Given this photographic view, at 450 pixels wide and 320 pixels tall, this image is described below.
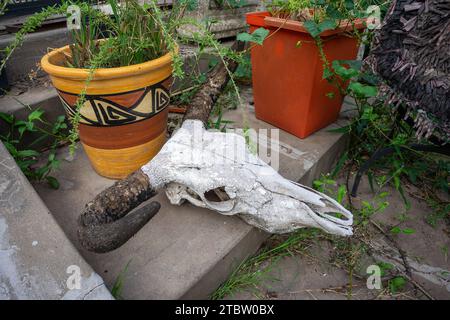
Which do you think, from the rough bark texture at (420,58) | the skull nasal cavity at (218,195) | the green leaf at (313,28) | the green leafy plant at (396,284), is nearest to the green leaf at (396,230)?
the green leafy plant at (396,284)

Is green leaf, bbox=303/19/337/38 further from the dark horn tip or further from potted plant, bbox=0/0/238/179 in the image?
the dark horn tip

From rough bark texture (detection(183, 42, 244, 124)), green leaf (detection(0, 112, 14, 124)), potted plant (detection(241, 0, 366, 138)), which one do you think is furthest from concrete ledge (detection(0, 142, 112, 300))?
potted plant (detection(241, 0, 366, 138))

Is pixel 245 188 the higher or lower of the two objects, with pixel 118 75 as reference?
lower

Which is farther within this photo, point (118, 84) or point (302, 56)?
point (302, 56)

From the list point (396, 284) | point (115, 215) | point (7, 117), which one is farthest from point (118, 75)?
point (396, 284)

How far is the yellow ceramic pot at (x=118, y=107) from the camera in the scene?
1.01 meters

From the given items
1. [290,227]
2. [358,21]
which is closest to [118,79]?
[290,227]

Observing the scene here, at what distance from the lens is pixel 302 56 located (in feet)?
4.40

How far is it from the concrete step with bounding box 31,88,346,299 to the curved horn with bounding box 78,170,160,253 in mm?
125

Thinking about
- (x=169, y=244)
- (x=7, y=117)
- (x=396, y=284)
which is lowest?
(x=396, y=284)

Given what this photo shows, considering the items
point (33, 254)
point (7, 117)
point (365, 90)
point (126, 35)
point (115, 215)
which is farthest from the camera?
point (7, 117)

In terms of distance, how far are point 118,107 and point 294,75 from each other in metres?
0.83

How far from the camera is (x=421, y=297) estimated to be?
110 centimetres

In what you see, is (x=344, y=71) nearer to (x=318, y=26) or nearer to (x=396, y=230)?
(x=318, y=26)
